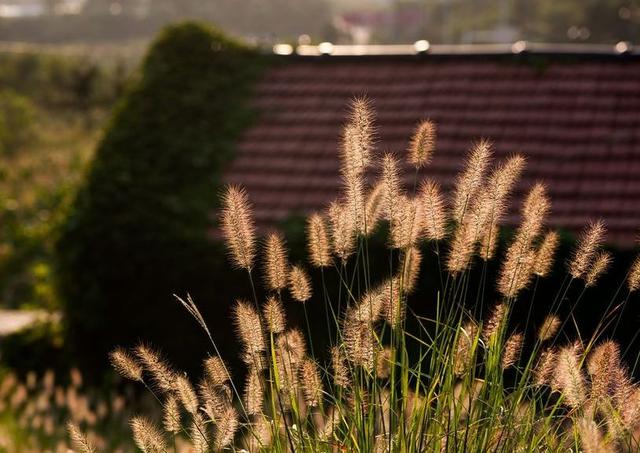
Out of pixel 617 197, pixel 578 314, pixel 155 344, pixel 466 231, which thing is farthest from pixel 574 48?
pixel 466 231

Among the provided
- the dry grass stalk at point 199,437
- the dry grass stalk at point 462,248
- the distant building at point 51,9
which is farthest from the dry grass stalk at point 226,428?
the distant building at point 51,9

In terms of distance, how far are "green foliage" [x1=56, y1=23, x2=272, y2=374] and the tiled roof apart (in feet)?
1.47

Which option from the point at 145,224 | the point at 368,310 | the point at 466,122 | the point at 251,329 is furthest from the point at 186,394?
the point at 466,122

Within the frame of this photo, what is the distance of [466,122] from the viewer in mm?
8031

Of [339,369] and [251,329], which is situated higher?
[251,329]

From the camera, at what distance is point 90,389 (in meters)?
7.67

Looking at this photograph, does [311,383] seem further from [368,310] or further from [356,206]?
[356,206]

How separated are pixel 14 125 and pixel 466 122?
54.4 feet

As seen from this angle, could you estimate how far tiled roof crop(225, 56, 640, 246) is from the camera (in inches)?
286

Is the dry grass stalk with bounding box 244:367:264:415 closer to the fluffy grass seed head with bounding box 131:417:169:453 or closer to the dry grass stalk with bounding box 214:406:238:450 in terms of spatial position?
the dry grass stalk with bounding box 214:406:238:450

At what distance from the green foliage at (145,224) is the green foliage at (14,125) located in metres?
14.7

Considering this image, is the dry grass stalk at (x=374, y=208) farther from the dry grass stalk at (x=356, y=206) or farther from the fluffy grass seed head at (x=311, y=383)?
the fluffy grass seed head at (x=311, y=383)

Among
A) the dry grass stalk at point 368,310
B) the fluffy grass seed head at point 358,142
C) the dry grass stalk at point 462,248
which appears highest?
the fluffy grass seed head at point 358,142

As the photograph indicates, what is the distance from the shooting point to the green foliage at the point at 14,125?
21922 mm
